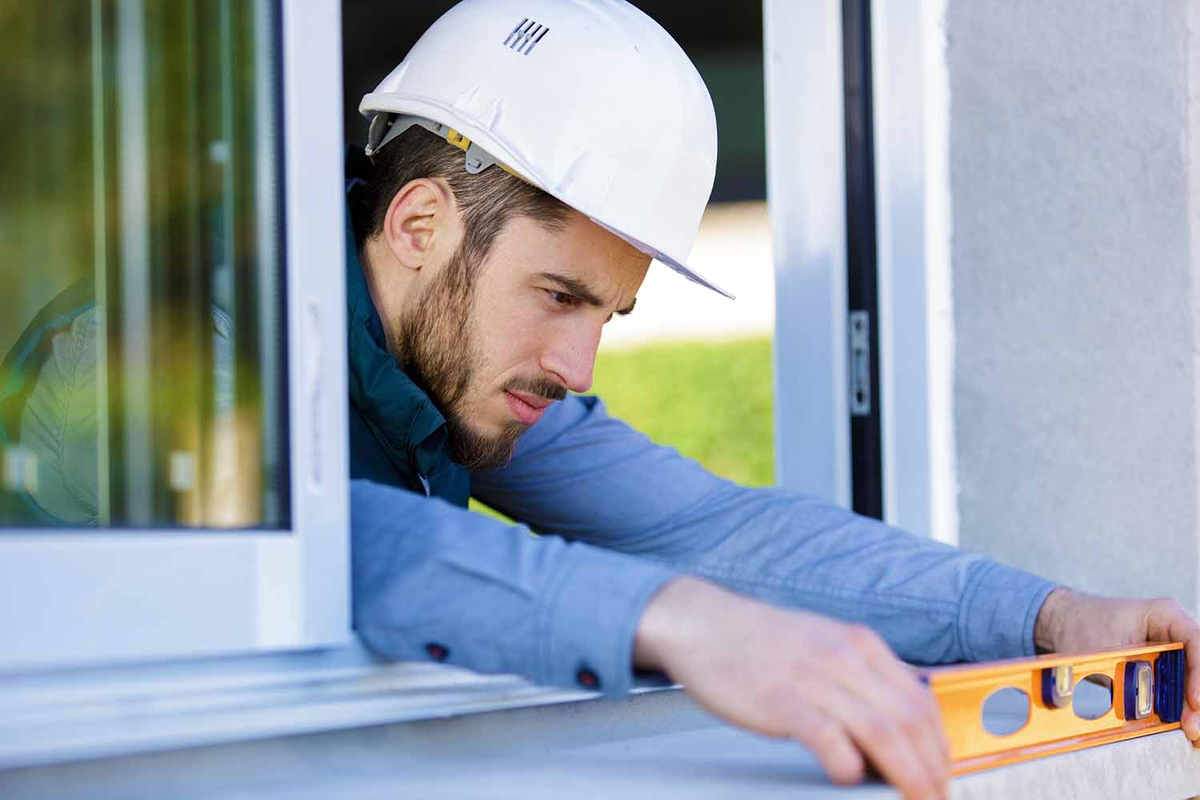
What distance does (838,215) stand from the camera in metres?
2.37

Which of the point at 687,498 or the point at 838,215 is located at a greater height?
the point at 838,215

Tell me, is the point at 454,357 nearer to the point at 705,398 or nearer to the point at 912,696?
the point at 912,696

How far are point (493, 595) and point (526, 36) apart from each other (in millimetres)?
831

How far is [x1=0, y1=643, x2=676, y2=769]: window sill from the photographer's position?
1.06 metres

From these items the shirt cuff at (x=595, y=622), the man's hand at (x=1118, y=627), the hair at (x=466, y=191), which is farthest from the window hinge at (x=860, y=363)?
the shirt cuff at (x=595, y=622)

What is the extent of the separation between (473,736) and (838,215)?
4.22ft

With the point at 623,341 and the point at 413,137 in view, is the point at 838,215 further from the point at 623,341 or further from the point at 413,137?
the point at 623,341

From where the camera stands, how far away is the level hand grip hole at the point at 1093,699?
156 cm

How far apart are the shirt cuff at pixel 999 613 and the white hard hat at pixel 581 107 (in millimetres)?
539

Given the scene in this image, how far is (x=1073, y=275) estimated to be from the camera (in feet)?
7.75

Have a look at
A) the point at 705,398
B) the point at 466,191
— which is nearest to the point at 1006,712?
the point at 466,191

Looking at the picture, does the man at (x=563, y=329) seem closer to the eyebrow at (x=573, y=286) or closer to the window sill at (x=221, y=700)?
the eyebrow at (x=573, y=286)

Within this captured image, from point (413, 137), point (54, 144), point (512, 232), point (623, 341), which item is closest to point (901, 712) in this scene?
point (512, 232)

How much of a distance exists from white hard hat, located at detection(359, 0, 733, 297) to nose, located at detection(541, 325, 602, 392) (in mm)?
147
